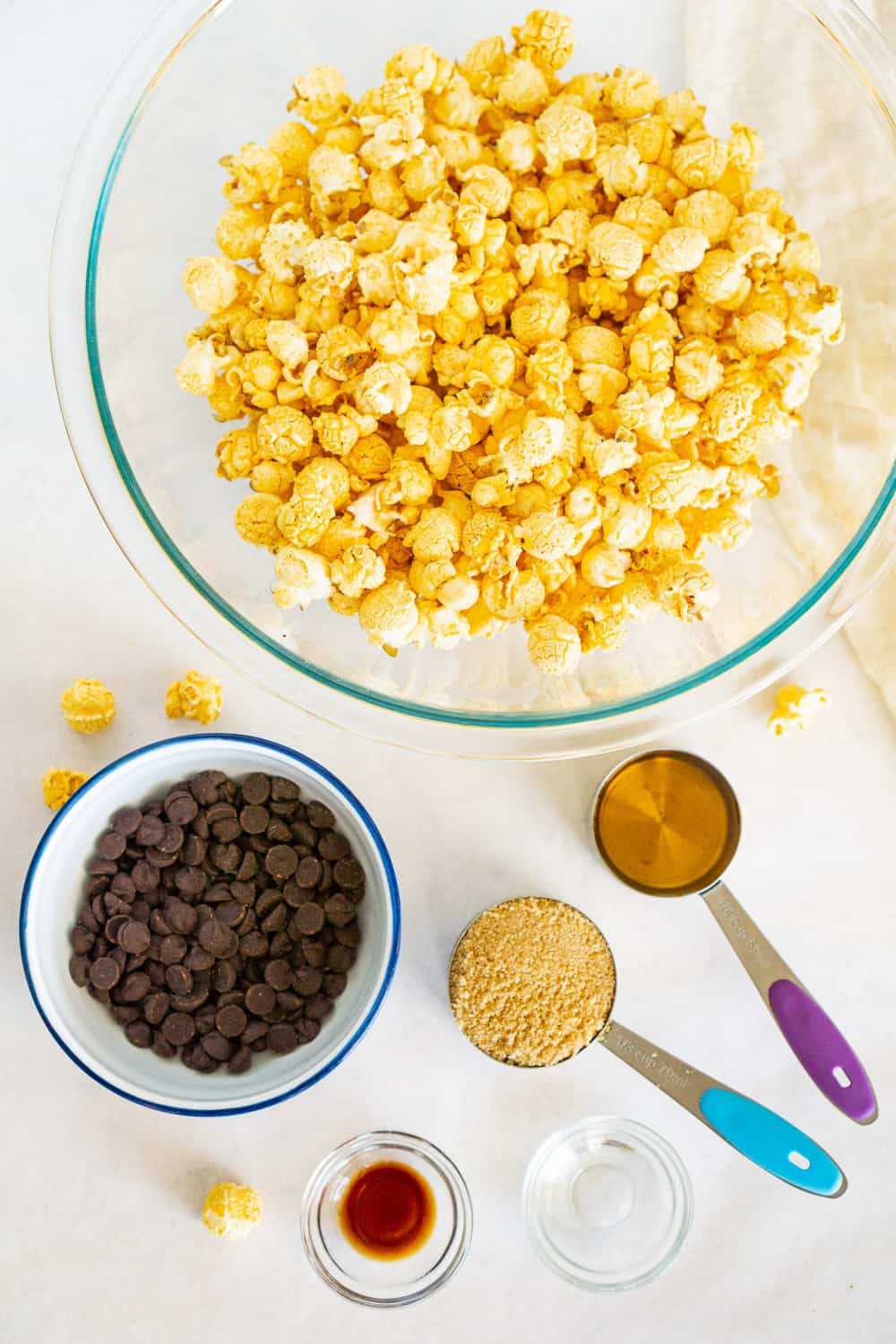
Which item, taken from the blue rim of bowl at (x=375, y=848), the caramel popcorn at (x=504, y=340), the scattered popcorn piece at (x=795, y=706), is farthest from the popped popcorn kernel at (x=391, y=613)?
the scattered popcorn piece at (x=795, y=706)

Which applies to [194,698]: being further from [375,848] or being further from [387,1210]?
[387,1210]

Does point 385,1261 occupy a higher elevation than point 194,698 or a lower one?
lower

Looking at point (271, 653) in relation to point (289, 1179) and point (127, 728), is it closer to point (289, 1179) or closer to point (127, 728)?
point (127, 728)

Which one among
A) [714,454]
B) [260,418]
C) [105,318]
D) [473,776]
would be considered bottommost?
[473,776]

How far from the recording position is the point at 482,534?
926mm

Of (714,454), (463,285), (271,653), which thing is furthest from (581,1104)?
(463,285)

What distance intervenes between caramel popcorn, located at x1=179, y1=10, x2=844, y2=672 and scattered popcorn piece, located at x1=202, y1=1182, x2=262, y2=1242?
66 centimetres

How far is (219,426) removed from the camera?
1043 mm

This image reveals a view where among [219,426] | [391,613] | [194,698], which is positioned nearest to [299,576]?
[391,613]

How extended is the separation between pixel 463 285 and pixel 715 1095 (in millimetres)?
873

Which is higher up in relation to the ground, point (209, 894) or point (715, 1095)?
point (209, 894)

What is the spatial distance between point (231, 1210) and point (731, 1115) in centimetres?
55

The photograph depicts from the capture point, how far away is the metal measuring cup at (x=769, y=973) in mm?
1220

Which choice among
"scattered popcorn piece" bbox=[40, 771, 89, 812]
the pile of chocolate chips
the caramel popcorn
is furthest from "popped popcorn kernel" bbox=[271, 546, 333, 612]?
"scattered popcorn piece" bbox=[40, 771, 89, 812]
